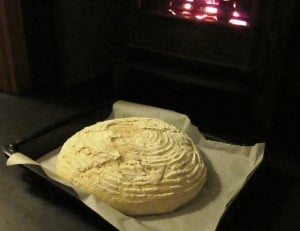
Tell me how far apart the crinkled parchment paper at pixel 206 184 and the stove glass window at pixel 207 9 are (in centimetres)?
23

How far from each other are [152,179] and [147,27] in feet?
1.33

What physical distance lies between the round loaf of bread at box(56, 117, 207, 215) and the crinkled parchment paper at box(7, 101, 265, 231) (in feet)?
0.07

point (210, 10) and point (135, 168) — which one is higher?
point (210, 10)

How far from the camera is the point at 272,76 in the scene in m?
0.96

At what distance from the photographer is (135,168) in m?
0.80

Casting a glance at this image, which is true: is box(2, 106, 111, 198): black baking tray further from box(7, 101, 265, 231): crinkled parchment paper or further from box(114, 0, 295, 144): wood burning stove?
box(114, 0, 295, 144): wood burning stove

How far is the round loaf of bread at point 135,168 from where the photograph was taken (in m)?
0.79

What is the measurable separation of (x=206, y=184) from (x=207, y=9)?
0.38m

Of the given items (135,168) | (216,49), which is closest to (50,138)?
(135,168)

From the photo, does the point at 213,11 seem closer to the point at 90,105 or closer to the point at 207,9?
the point at 207,9

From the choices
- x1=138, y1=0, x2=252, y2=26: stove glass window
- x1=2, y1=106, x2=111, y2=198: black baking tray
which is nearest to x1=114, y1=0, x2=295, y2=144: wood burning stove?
x1=138, y1=0, x2=252, y2=26: stove glass window

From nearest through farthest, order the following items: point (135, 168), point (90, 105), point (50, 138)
Answer: point (135, 168) < point (50, 138) < point (90, 105)

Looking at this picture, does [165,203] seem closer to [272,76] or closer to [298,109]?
[272,76]

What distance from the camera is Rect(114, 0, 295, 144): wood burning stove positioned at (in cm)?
93
